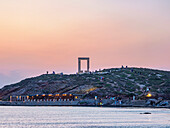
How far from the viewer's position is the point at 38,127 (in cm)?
8631

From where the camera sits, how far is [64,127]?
8712 cm

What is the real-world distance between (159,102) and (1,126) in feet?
381

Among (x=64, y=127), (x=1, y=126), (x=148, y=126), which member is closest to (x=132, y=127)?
(x=148, y=126)

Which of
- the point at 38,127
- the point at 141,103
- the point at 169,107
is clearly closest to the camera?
the point at 38,127

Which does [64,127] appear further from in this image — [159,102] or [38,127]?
[159,102]

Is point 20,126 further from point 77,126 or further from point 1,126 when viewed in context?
point 77,126

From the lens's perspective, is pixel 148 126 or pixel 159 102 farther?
pixel 159 102

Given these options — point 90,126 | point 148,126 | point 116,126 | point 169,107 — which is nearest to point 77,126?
point 90,126

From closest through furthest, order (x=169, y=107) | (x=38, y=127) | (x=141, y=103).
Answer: (x=38, y=127) < (x=169, y=107) < (x=141, y=103)

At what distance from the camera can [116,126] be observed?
91.8m

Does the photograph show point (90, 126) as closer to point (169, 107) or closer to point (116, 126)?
point (116, 126)

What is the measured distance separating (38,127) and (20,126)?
4.84 m

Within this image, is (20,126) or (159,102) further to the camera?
(159,102)

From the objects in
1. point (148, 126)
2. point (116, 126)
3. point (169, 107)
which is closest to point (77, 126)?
point (116, 126)
